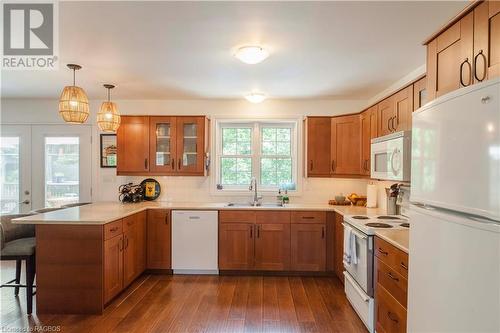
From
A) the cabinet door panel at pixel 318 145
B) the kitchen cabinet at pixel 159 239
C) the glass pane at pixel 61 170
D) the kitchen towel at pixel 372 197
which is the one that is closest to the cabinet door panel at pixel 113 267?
the kitchen cabinet at pixel 159 239

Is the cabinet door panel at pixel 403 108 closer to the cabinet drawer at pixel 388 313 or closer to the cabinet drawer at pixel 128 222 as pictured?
the cabinet drawer at pixel 388 313

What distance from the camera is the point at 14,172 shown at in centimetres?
445

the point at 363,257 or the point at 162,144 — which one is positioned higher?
the point at 162,144

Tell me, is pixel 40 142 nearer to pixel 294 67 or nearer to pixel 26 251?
pixel 26 251

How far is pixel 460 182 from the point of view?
1.13m

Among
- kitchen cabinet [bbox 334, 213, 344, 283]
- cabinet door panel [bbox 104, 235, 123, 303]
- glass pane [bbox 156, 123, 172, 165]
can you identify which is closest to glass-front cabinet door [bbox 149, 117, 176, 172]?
glass pane [bbox 156, 123, 172, 165]

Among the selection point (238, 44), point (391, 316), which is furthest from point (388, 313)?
point (238, 44)

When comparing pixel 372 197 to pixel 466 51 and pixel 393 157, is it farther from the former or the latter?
pixel 466 51

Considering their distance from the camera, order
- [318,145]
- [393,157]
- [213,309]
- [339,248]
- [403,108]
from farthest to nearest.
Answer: [318,145], [339,248], [213,309], [403,108], [393,157]

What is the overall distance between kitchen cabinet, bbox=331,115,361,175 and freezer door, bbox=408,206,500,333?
2.36m

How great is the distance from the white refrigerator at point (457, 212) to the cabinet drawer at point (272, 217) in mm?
2289

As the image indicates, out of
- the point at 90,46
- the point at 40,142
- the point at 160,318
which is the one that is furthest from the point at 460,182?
the point at 40,142

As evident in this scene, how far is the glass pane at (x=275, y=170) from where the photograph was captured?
452 cm

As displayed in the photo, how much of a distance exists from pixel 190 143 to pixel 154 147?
0.52 metres
